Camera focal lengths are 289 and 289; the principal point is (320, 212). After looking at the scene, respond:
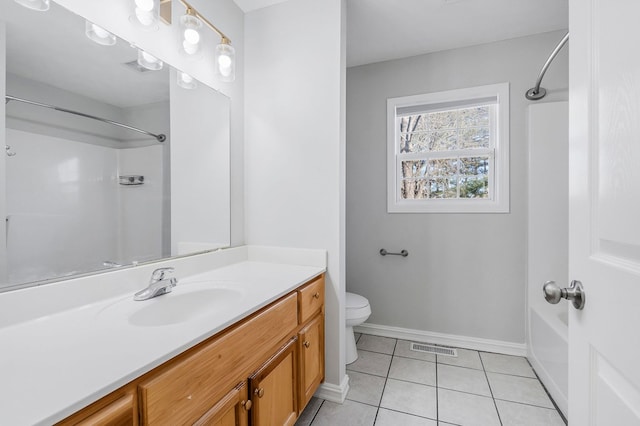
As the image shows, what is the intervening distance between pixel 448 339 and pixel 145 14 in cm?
285

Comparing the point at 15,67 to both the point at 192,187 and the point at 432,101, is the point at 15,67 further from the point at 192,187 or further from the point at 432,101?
the point at 432,101

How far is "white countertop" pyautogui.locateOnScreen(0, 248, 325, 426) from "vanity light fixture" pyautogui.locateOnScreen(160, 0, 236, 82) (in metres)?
1.21

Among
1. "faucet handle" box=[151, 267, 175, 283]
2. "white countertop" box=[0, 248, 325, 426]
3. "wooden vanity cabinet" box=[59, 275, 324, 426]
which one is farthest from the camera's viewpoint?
"faucet handle" box=[151, 267, 175, 283]

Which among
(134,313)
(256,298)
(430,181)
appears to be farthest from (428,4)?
(134,313)

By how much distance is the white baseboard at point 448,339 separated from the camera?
2.23 meters

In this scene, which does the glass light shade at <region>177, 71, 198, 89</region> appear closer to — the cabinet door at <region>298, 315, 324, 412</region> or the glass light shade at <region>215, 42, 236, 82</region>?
the glass light shade at <region>215, 42, 236, 82</region>

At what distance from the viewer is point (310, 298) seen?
149 cm

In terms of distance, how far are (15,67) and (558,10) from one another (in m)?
2.89

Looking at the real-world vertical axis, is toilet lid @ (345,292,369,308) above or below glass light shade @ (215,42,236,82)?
below

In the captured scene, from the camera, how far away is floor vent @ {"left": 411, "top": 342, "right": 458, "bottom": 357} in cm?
224

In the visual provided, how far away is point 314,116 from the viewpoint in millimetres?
1730

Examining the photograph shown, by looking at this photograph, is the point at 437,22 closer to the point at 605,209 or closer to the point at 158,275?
the point at 605,209

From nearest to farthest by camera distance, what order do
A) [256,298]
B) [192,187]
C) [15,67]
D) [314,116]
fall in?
[15,67]
[256,298]
[192,187]
[314,116]

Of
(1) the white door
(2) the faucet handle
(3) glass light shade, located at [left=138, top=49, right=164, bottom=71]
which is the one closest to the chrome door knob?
(1) the white door
